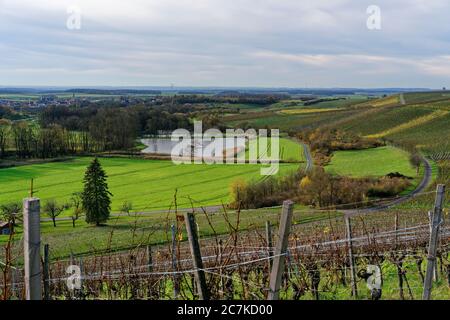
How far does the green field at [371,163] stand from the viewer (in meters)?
44.2

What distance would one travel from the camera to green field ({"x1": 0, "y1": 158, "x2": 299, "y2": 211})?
1660 inches

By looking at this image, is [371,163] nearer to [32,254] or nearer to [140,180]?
[140,180]

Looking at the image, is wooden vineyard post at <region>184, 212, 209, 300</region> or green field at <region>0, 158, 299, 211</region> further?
green field at <region>0, 158, 299, 211</region>

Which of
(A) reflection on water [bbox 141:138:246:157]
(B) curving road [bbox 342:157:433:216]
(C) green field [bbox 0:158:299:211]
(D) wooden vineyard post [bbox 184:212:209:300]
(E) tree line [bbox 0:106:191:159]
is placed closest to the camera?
(D) wooden vineyard post [bbox 184:212:209:300]

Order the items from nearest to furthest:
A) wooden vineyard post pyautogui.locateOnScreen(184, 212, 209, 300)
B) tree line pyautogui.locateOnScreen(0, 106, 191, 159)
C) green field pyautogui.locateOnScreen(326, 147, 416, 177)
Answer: wooden vineyard post pyautogui.locateOnScreen(184, 212, 209, 300) → green field pyautogui.locateOnScreen(326, 147, 416, 177) → tree line pyautogui.locateOnScreen(0, 106, 191, 159)

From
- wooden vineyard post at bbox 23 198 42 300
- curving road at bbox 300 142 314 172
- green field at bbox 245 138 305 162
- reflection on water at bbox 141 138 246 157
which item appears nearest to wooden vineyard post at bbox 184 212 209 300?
wooden vineyard post at bbox 23 198 42 300

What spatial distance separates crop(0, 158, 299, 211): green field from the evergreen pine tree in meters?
3.50

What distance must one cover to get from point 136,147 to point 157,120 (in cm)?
1642

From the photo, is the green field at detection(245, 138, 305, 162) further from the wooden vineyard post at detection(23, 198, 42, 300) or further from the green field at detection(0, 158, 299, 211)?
the wooden vineyard post at detection(23, 198, 42, 300)

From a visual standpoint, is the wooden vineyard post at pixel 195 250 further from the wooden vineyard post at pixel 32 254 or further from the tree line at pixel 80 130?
the tree line at pixel 80 130

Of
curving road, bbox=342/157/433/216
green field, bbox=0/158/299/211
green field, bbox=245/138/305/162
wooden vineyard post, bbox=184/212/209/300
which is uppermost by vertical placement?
wooden vineyard post, bbox=184/212/209/300

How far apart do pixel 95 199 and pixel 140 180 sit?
14.2 metres
